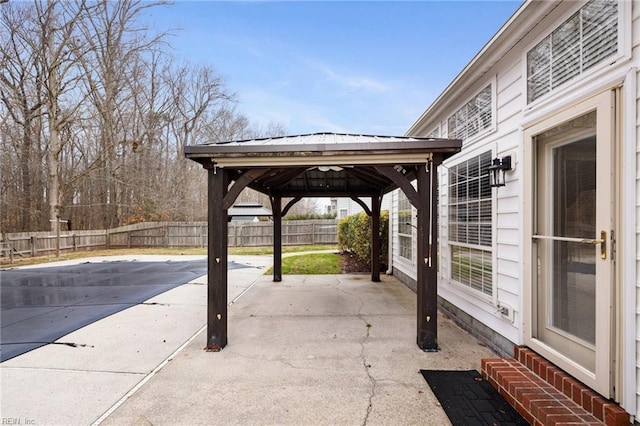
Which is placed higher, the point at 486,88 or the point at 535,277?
the point at 486,88

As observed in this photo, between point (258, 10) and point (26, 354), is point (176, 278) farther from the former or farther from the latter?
point (258, 10)

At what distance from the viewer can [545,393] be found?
2.54m

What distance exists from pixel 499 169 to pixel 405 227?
14.4 feet

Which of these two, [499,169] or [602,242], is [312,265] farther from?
[602,242]

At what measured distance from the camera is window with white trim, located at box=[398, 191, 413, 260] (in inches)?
287

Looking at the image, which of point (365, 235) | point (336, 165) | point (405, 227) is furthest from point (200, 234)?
point (336, 165)

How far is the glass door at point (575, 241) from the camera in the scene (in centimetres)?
218

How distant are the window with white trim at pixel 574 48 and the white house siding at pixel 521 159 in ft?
0.26

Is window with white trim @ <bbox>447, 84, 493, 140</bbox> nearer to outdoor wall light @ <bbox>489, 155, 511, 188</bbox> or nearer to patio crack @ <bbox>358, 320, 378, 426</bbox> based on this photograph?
outdoor wall light @ <bbox>489, 155, 511, 188</bbox>

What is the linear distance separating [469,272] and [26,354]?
18.4ft

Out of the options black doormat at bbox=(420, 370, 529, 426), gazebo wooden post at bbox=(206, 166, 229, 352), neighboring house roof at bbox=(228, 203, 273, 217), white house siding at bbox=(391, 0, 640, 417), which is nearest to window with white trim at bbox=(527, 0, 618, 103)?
white house siding at bbox=(391, 0, 640, 417)

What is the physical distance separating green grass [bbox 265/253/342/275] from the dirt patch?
6.4 inches

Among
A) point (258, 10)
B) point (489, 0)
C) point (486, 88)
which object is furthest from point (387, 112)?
point (486, 88)

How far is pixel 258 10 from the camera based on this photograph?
957cm
